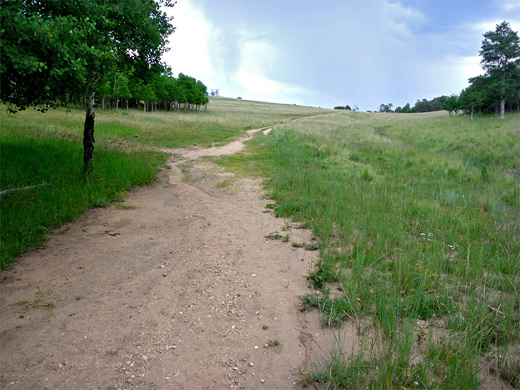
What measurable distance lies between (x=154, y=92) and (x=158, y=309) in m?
64.7

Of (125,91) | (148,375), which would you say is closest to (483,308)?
(148,375)

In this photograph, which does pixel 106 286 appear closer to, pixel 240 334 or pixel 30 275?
pixel 30 275

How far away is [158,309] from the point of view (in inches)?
157

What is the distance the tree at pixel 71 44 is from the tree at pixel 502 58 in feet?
156

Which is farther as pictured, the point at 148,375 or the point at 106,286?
the point at 106,286

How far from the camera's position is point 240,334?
355 centimetres

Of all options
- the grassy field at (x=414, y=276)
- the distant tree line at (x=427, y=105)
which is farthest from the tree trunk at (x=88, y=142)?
the distant tree line at (x=427, y=105)

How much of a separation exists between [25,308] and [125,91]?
57.6m

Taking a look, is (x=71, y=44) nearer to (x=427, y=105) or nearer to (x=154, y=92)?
(x=154, y=92)

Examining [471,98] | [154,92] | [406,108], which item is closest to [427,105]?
[406,108]

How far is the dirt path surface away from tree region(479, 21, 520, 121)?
163 feet

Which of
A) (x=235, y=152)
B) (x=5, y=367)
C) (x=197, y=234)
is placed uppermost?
(x=235, y=152)

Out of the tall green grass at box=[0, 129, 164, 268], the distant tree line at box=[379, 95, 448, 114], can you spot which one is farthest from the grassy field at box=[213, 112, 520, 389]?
the distant tree line at box=[379, 95, 448, 114]

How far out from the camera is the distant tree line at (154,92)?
51.3 m
